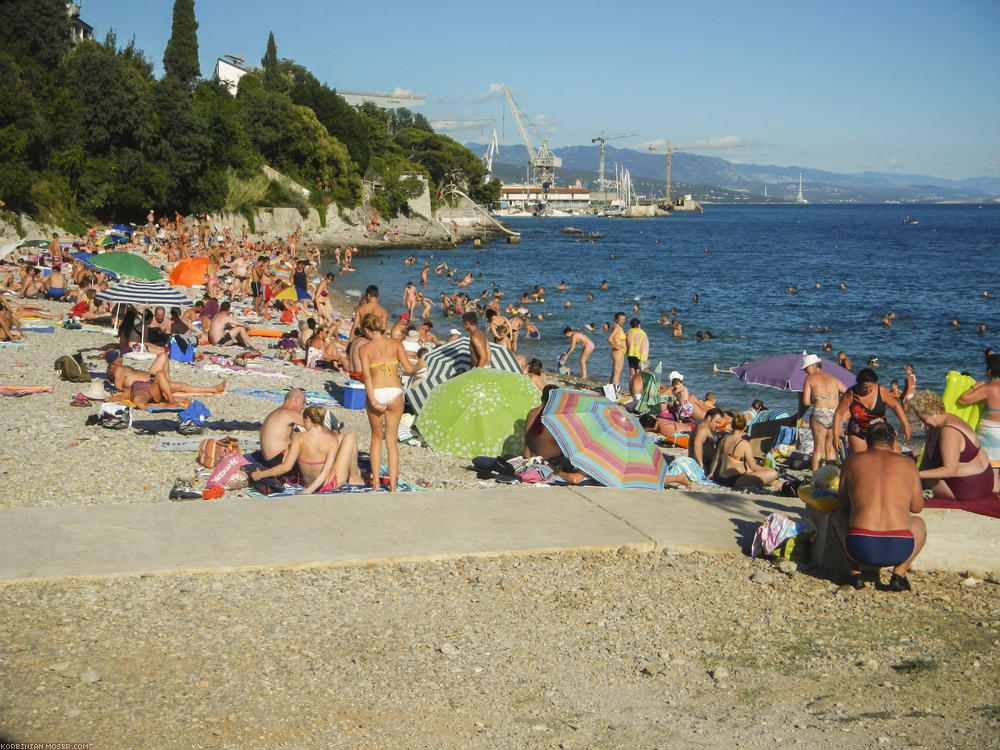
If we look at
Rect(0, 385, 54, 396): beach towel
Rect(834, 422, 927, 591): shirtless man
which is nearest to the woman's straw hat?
Rect(0, 385, 54, 396): beach towel

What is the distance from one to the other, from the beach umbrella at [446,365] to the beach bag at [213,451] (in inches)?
124

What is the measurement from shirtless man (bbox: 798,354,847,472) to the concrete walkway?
3.08 meters

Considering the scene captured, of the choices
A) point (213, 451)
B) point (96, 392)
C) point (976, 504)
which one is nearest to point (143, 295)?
point (96, 392)

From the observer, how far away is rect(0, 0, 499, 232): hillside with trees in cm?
3781

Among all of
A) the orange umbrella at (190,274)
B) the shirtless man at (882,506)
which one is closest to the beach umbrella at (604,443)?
the shirtless man at (882,506)

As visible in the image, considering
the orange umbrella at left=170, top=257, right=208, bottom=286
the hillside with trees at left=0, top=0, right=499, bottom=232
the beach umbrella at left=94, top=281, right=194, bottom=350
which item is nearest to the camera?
the beach umbrella at left=94, top=281, right=194, bottom=350

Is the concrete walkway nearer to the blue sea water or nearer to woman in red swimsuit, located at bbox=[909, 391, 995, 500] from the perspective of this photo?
woman in red swimsuit, located at bbox=[909, 391, 995, 500]

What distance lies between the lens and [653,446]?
8531 millimetres

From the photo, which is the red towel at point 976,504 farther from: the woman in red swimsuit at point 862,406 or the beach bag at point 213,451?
the beach bag at point 213,451

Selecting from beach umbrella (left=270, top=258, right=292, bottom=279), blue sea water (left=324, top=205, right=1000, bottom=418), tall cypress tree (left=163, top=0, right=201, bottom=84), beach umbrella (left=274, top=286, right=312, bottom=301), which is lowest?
blue sea water (left=324, top=205, right=1000, bottom=418)

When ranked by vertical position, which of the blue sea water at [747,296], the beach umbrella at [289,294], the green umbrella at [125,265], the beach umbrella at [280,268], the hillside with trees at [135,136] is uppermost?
the hillside with trees at [135,136]

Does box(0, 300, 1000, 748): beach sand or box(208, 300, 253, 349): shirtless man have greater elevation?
box(208, 300, 253, 349): shirtless man

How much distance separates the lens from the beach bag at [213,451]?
8089 millimetres

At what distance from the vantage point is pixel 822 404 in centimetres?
1022
